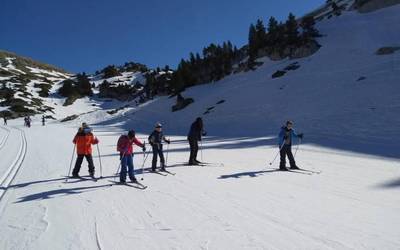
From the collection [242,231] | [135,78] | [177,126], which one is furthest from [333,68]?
[135,78]

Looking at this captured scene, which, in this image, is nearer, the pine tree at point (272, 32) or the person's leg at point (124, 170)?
the person's leg at point (124, 170)

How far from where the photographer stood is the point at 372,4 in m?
68.4

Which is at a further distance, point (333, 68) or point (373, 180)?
point (333, 68)

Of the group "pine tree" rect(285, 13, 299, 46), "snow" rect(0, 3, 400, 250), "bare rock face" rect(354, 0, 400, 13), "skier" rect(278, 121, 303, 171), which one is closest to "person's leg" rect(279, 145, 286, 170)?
"skier" rect(278, 121, 303, 171)

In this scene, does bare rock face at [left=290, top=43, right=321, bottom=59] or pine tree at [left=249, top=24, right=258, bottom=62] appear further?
A: pine tree at [left=249, top=24, right=258, bottom=62]

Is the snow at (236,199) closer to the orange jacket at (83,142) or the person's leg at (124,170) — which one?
the person's leg at (124,170)

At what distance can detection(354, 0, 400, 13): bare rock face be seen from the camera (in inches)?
2628

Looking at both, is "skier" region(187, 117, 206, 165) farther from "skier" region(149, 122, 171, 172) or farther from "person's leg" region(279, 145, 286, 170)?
"person's leg" region(279, 145, 286, 170)

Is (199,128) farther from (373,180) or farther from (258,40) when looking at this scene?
(258,40)

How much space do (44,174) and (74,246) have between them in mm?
8797

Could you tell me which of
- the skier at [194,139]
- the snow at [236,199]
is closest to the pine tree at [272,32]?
the snow at [236,199]

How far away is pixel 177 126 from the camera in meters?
47.8

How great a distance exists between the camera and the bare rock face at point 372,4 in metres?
66.8

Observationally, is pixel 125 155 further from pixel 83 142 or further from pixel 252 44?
pixel 252 44
